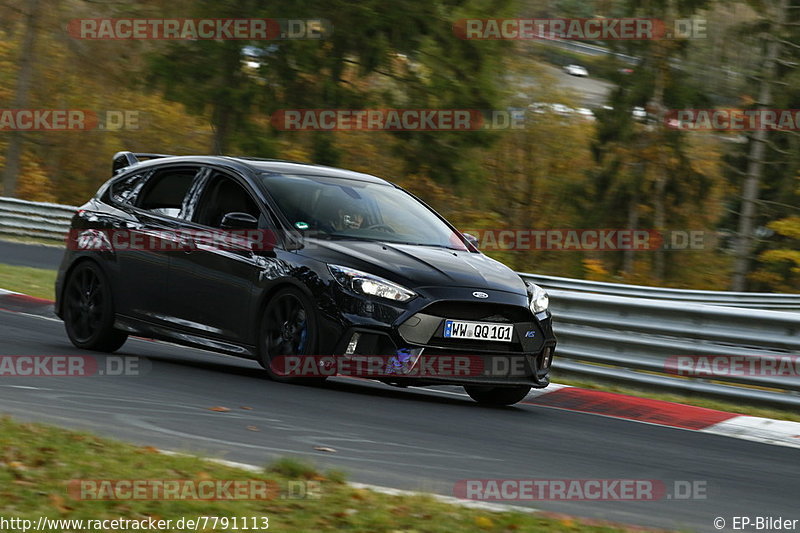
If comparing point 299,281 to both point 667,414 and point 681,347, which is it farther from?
point 681,347

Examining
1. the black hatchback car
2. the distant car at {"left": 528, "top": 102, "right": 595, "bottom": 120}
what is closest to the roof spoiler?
the black hatchback car

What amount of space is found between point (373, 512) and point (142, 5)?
1187 inches

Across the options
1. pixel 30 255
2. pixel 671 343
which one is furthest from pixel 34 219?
pixel 671 343

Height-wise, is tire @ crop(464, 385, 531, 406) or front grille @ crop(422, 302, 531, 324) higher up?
front grille @ crop(422, 302, 531, 324)

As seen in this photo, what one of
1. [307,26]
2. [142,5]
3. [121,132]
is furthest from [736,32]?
[121,132]

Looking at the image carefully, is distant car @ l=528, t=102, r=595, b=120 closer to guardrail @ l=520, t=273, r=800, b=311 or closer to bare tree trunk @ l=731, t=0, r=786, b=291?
bare tree trunk @ l=731, t=0, r=786, b=291

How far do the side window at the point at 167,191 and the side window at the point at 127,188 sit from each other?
97 mm

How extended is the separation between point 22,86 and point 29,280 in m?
19.0

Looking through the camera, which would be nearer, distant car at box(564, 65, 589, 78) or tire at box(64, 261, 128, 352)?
tire at box(64, 261, 128, 352)

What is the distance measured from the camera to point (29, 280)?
1744 centimetres

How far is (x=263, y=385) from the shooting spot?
9031 mm

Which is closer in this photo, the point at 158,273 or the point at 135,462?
the point at 135,462

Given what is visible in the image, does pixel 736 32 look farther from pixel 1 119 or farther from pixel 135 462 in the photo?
pixel 135 462

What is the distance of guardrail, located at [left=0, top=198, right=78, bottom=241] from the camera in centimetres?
2662
